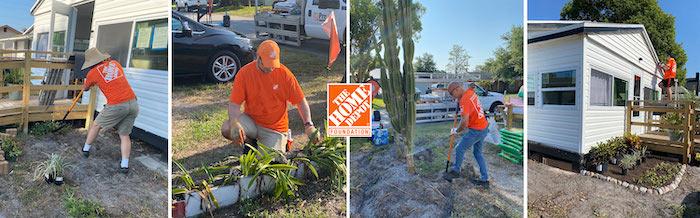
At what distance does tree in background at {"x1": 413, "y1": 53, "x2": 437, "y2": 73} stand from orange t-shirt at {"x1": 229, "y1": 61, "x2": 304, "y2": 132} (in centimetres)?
100

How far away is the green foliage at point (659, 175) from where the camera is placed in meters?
3.61

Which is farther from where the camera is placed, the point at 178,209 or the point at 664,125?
the point at 664,125

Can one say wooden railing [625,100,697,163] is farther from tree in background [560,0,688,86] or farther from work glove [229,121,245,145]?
work glove [229,121,245,145]

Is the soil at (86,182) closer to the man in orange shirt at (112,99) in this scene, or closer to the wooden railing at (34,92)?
the man in orange shirt at (112,99)

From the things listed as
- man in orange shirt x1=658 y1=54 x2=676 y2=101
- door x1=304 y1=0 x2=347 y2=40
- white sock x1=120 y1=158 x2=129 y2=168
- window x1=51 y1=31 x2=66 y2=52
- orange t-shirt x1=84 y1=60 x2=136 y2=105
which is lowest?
white sock x1=120 y1=158 x2=129 y2=168

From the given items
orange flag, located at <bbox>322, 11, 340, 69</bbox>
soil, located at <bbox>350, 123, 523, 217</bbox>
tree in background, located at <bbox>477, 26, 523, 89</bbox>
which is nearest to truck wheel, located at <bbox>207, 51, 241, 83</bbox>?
orange flag, located at <bbox>322, 11, 340, 69</bbox>

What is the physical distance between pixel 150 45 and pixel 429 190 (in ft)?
8.56

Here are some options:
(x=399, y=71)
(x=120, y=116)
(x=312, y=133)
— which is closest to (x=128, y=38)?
(x=120, y=116)

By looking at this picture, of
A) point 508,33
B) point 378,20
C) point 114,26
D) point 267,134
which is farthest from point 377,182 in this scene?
point 114,26

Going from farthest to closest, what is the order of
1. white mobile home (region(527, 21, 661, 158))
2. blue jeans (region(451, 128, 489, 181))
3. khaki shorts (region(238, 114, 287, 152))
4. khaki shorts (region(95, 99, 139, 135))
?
white mobile home (region(527, 21, 661, 158)), blue jeans (region(451, 128, 489, 181)), khaki shorts (region(95, 99, 139, 135)), khaki shorts (region(238, 114, 287, 152))

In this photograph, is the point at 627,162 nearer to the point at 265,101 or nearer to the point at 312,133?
the point at 312,133

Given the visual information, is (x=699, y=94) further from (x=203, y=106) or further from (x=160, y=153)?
(x=160, y=153)

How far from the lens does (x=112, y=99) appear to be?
3.29 m

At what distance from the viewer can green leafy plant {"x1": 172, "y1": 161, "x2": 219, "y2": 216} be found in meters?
3.06
